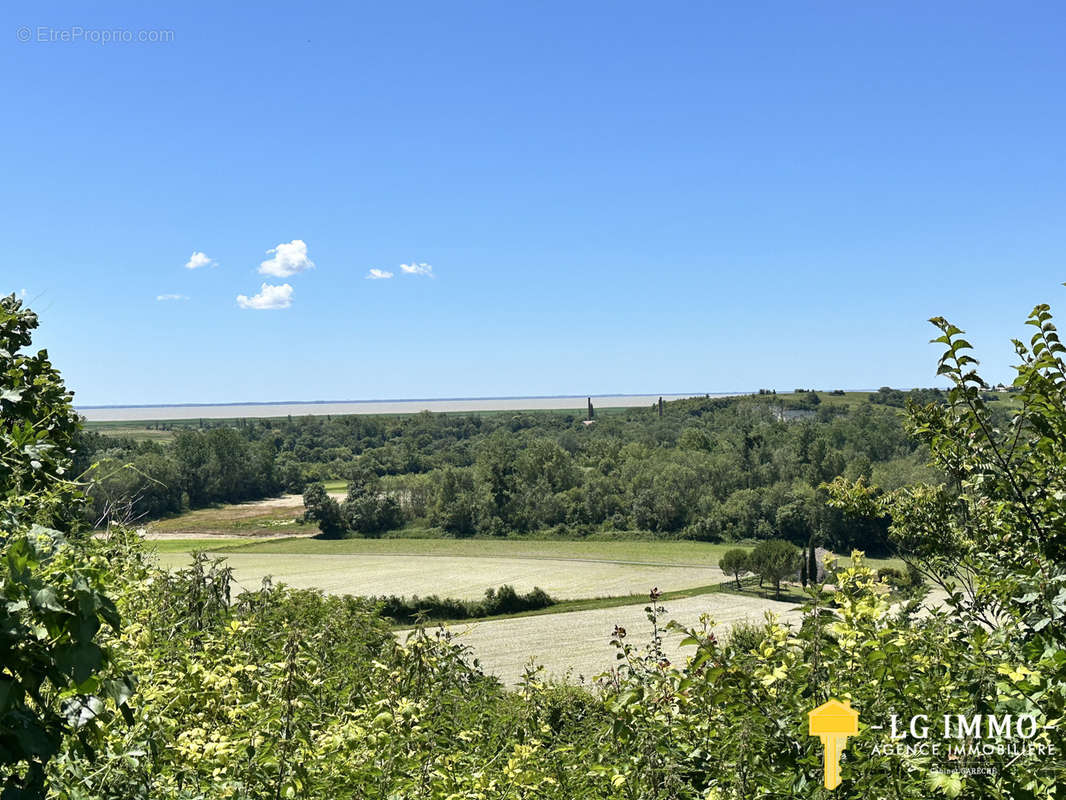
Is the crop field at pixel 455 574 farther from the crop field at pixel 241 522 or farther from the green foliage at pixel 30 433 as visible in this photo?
the green foliage at pixel 30 433

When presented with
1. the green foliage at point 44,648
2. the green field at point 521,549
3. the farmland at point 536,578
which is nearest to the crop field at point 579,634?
the farmland at point 536,578

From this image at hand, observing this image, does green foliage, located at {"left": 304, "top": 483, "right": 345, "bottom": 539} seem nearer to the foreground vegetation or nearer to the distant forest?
the distant forest

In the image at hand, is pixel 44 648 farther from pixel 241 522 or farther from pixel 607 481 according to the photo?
pixel 607 481

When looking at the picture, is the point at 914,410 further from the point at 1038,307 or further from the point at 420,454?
the point at 420,454

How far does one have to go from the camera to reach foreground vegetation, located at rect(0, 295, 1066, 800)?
2.12 meters

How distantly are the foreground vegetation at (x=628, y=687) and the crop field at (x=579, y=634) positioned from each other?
101 feet

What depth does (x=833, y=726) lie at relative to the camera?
10.2ft

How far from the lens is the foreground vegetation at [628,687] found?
212 cm

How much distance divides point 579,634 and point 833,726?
144ft

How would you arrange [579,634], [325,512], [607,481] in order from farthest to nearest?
[607,481]
[325,512]
[579,634]

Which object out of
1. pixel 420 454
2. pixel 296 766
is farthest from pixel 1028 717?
pixel 420 454

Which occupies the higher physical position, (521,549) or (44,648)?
(44,648)

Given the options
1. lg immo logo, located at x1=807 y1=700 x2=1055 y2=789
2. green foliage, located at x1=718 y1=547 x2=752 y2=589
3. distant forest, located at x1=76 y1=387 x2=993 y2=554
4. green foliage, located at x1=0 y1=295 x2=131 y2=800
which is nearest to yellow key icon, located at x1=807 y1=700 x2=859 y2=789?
lg immo logo, located at x1=807 y1=700 x2=1055 y2=789

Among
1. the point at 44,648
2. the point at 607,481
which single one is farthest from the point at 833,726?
the point at 607,481
